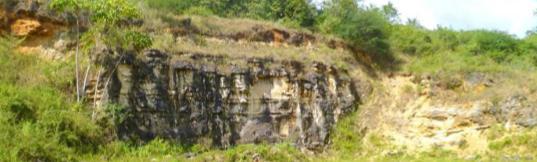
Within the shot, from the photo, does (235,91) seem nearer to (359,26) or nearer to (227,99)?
(227,99)

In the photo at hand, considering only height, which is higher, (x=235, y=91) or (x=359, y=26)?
(x=359, y=26)

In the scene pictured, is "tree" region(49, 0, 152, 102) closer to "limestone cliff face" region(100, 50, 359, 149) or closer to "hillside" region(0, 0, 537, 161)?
"hillside" region(0, 0, 537, 161)

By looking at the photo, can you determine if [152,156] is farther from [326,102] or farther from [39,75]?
[326,102]

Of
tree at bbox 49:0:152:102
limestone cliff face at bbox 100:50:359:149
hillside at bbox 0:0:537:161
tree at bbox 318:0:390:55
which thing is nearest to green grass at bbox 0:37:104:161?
hillside at bbox 0:0:537:161

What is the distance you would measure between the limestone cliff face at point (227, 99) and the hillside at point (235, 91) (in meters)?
0.04

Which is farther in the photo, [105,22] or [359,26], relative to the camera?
[359,26]

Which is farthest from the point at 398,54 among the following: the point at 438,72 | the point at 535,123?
the point at 535,123

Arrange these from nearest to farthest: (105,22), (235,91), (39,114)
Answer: (39,114)
(105,22)
(235,91)

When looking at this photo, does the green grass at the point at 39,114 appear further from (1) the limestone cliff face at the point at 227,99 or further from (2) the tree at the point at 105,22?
(1) the limestone cliff face at the point at 227,99

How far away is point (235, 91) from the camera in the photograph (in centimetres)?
1994

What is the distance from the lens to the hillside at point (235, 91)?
16812 millimetres

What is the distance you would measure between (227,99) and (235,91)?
39cm

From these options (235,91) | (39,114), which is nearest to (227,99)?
(235,91)

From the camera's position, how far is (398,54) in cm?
2612
